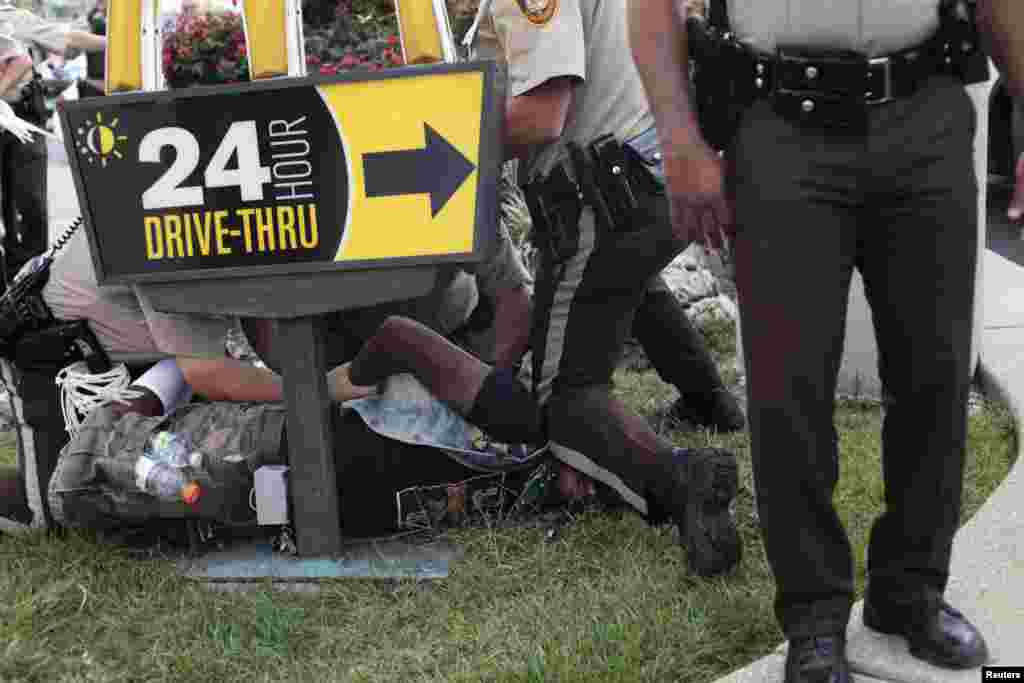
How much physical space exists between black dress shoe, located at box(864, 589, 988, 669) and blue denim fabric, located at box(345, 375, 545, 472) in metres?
1.23

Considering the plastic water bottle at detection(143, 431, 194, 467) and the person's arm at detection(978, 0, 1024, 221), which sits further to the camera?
the plastic water bottle at detection(143, 431, 194, 467)

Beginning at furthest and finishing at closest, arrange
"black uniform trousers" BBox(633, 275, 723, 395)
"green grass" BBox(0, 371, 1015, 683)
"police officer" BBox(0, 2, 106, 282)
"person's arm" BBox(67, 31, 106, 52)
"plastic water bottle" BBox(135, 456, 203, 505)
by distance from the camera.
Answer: "police officer" BBox(0, 2, 106, 282) → "person's arm" BBox(67, 31, 106, 52) → "black uniform trousers" BBox(633, 275, 723, 395) → "plastic water bottle" BBox(135, 456, 203, 505) → "green grass" BBox(0, 371, 1015, 683)

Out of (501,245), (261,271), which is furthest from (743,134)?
(501,245)

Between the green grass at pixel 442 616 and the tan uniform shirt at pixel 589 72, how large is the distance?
0.97 meters

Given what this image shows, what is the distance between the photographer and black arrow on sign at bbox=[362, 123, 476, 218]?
311 centimetres

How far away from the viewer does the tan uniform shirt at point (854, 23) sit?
7.19 ft

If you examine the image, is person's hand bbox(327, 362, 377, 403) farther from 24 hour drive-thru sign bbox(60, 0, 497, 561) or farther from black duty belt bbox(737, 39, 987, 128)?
→ black duty belt bbox(737, 39, 987, 128)

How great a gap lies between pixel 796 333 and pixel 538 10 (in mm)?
1133

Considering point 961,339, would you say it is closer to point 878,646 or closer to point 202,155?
point 878,646

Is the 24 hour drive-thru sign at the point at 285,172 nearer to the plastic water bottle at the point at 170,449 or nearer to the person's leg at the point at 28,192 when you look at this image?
the plastic water bottle at the point at 170,449

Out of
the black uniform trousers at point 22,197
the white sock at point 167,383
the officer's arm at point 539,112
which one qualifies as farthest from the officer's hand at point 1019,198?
the black uniform trousers at point 22,197

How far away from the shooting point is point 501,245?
400cm

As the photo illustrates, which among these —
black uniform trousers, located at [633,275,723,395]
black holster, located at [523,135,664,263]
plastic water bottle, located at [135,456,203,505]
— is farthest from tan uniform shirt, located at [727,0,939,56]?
black uniform trousers, located at [633,275,723,395]

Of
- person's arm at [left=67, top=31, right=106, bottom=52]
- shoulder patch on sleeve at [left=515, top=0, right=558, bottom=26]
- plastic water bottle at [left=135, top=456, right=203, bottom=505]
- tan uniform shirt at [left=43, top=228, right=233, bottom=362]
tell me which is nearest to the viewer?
shoulder patch on sleeve at [left=515, top=0, right=558, bottom=26]
